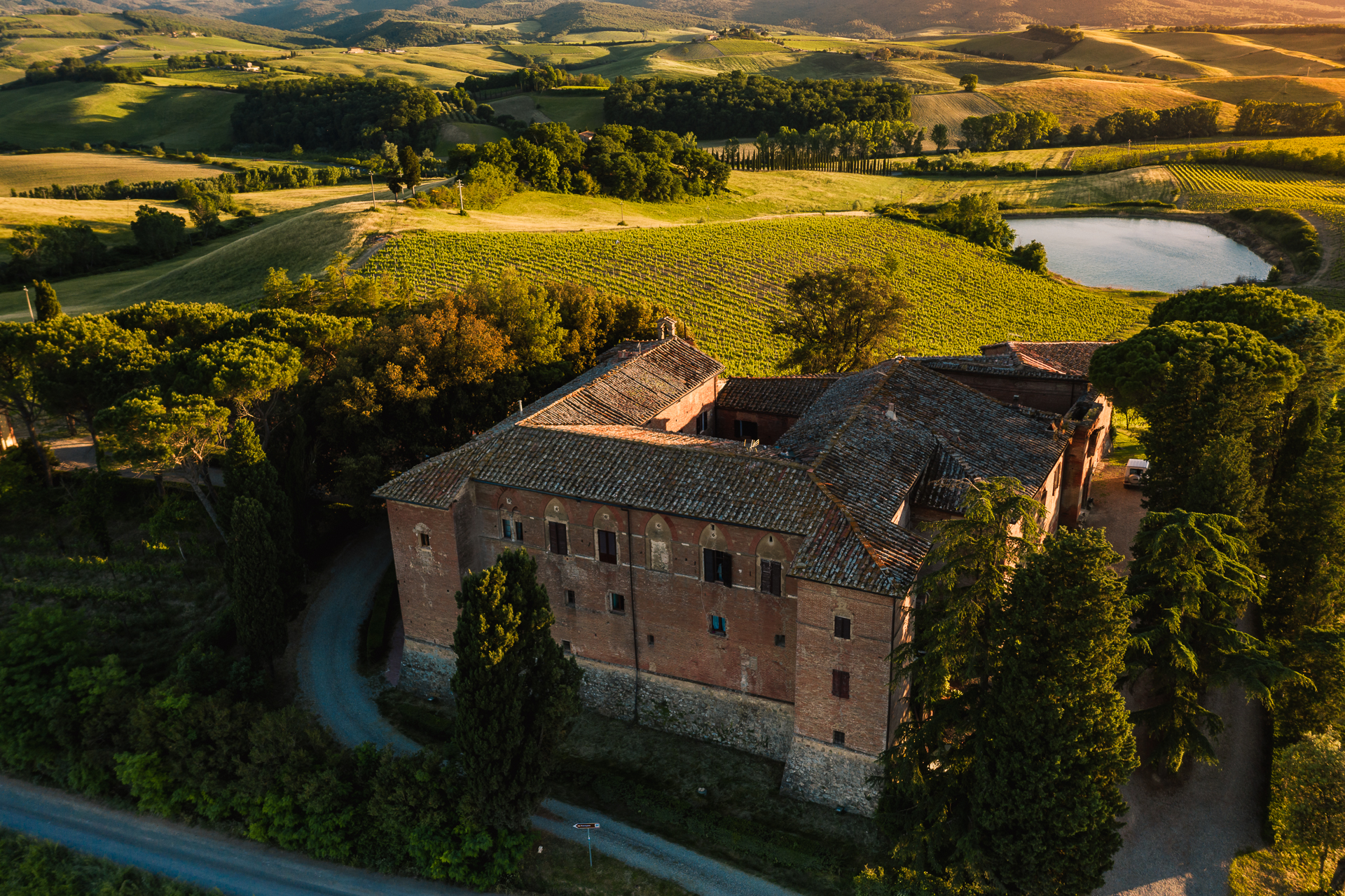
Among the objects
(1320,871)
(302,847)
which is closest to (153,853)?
(302,847)

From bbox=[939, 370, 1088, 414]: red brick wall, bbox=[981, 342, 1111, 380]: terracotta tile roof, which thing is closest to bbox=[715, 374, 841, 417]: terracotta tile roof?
bbox=[939, 370, 1088, 414]: red brick wall

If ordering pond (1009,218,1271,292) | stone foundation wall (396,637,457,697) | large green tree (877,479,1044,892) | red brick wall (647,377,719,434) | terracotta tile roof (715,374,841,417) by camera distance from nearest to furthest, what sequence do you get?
large green tree (877,479,1044,892), stone foundation wall (396,637,457,697), red brick wall (647,377,719,434), terracotta tile roof (715,374,841,417), pond (1009,218,1271,292)

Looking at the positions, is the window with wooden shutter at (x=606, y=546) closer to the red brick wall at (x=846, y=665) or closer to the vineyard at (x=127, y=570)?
the red brick wall at (x=846, y=665)

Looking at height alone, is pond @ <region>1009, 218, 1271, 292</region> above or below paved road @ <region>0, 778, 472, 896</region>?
above

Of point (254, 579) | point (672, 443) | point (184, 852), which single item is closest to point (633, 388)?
point (672, 443)

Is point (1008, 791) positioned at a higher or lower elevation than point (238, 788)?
higher

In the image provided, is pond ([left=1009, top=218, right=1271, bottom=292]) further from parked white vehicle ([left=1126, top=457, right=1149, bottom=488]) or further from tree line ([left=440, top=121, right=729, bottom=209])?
parked white vehicle ([left=1126, top=457, right=1149, bottom=488])

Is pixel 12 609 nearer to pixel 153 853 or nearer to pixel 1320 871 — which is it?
pixel 153 853
